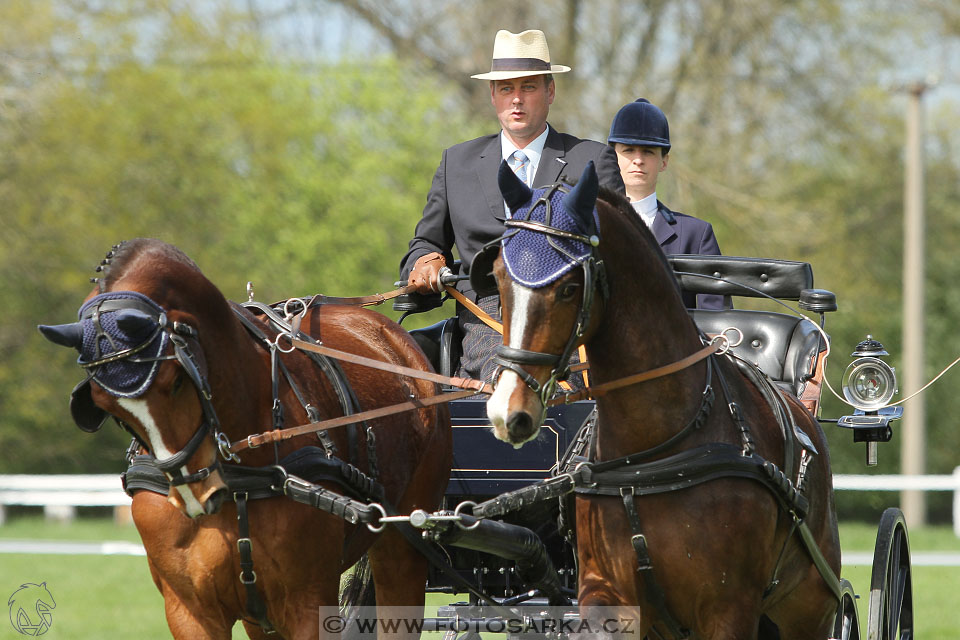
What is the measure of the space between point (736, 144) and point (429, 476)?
1503 centimetres

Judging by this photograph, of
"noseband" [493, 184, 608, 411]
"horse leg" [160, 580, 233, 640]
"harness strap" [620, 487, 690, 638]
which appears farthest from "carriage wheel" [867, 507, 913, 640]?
"horse leg" [160, 580, 233, 640]

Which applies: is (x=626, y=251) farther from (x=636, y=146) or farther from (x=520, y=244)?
(x=636, y=146)

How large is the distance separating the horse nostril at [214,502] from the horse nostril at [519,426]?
2.81 ft

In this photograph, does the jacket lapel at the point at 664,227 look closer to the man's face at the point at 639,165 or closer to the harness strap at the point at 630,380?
the man's face at the point at 639,165

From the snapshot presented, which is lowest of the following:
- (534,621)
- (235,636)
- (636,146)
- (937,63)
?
(235,636)

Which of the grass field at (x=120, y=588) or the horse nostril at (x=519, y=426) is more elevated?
the horse nostril at (x=519, y=426)

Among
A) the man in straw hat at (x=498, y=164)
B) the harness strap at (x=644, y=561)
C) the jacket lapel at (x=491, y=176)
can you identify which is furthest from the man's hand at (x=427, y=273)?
the harness strap at (x=644, y=561)

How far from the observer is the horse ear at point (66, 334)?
3244 millimetres

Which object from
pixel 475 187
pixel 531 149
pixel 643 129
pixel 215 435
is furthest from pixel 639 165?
pixel 215 435

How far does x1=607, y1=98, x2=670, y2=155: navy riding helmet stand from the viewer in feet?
17.9

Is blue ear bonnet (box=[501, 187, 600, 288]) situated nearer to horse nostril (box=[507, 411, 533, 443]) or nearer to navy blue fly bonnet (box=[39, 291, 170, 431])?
horse nostril (box=[507, 411, 533, 443])

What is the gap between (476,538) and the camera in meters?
3.74

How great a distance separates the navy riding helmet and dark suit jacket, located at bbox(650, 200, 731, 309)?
292mm

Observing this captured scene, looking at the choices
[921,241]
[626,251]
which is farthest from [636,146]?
[921,241]
